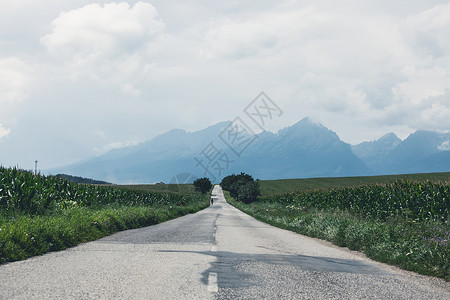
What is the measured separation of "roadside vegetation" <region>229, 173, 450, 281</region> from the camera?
30.3ft

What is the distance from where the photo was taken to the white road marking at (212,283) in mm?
5473

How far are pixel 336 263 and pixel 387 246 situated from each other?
2942 millimetres

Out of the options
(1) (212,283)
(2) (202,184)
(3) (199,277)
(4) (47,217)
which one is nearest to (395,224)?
(3) (199,277)

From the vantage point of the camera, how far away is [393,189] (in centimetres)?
2130

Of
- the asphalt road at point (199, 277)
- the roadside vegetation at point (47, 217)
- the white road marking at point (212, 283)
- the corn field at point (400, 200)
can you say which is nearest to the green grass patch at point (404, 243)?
the asphalt road at point (199, 277)

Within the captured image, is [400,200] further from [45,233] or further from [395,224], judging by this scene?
[45,233]

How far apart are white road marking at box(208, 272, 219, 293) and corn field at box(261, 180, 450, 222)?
11399 millimetres

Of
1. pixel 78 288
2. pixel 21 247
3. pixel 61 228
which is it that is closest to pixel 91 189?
pixel 61 228

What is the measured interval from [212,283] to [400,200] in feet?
56.5

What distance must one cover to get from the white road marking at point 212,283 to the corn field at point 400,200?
1140cm

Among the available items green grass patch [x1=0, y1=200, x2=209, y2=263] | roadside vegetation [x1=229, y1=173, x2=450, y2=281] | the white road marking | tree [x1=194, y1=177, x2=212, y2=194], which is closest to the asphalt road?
the white road marking

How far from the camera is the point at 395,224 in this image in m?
14.4

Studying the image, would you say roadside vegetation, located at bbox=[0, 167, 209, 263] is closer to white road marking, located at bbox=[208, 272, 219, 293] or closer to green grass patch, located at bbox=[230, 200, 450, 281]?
white road marking, located at bbox=[208, 272, 219, 293]

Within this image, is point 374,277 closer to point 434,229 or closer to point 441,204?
point 434,229
